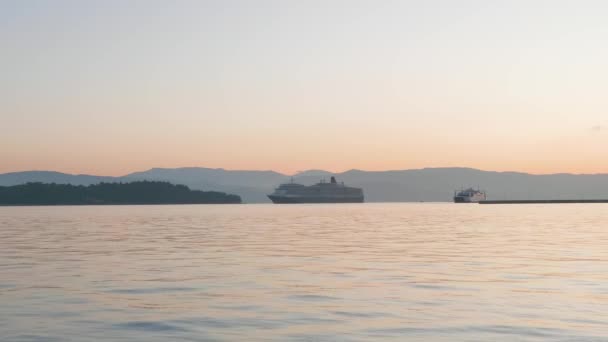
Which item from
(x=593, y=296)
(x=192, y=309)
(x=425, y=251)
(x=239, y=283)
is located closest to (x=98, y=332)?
(x=192, y=309)

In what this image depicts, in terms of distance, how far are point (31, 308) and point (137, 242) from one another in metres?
26.8

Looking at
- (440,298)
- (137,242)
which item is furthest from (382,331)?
(137,242)

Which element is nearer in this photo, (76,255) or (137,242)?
(76,255)

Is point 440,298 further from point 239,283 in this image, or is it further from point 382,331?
point 239,283

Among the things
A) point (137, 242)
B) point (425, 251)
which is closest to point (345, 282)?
point (425, 251)

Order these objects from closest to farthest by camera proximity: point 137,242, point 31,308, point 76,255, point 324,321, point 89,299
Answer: point 324,321 → point 31,308 → point 89,299 → point 76,255 → point 137,242

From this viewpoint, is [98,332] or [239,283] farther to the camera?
[239,283]

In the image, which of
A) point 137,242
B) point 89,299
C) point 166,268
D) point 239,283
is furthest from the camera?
point 137,242

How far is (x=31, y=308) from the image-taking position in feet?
58.8

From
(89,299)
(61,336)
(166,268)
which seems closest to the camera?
(61,336)

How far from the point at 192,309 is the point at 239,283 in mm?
5326

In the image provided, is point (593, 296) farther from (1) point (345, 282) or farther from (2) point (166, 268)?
(2) point (166, 268)

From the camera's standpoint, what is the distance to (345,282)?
23.5m

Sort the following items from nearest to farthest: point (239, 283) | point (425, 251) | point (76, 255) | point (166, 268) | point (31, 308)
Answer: point (31, 308), point (239, 283), point (166, 268), point (76, 255), point (425, 251)
